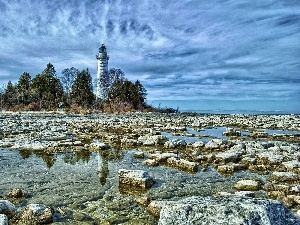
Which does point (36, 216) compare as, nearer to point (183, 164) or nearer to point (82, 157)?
point (183, 164)

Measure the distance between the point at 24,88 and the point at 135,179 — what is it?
3173 inches

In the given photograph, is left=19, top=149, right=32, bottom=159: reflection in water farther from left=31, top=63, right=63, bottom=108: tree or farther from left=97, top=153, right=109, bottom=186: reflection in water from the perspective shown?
left=31, top=63, right=63, bottom=108: tree

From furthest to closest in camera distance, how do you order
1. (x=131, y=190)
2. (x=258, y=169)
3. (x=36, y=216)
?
(x=258, y=169) → (x=131, y=190) → (x=36, y=216)

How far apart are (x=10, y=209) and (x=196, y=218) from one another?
337 centimetres

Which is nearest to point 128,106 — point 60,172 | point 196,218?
point 60,172

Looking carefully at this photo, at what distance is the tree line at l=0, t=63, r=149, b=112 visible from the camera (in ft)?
227

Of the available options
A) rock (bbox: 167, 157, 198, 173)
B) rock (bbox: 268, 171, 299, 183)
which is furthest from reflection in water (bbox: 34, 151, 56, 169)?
rock (bbox: 268, 171, 299, 183)

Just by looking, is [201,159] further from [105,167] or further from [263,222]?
[263,222]

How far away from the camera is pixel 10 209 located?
495 cm

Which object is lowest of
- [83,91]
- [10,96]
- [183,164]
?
[183,164]

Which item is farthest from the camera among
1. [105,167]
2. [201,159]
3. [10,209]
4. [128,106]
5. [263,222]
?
[128,106]

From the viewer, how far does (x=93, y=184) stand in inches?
276

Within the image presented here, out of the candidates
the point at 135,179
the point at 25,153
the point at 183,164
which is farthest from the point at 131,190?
the point at 25,153

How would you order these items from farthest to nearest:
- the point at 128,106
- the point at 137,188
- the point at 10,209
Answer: the point at 128,106
the point at 137,188
the point at 10,209
